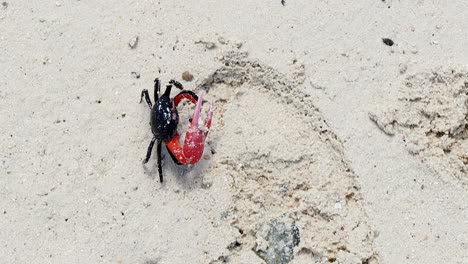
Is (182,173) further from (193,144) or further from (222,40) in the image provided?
(222,40)

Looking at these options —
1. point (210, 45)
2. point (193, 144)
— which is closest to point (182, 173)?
point (193, 144)

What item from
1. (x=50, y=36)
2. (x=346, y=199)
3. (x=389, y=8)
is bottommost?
(x=346, y=199)

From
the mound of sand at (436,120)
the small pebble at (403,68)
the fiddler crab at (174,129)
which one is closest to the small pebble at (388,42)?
the small pebble at (403,68)

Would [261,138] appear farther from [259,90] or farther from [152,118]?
[152,118]

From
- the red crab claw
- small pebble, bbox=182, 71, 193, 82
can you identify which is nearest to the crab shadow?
the red crab claw

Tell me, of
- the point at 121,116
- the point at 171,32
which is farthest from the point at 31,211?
the point at 171,32

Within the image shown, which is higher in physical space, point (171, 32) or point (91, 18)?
point (91, 18)
